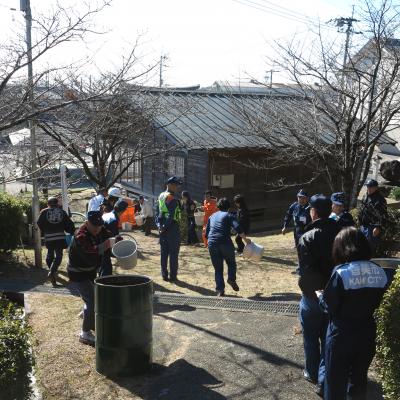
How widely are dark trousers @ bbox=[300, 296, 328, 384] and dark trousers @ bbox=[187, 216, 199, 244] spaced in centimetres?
880

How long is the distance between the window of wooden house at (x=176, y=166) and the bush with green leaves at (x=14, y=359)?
14.1 m

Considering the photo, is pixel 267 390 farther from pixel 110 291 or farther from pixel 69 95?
pixel 69 95

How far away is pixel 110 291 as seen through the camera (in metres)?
4.72

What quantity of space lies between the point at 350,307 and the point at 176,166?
14.9 m

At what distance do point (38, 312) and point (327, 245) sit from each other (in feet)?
13.6

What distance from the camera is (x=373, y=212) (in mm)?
8336

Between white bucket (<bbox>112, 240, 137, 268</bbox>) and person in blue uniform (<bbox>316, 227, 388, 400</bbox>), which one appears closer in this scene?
person in blue uniform (<bbox>316, 227, 388, 400</bbox>)

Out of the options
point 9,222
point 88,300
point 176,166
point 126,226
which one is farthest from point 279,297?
point 176,166

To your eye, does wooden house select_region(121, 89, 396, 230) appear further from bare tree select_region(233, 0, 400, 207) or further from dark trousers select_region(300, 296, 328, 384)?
dark trousers select_region(300, 296, 328, 384)

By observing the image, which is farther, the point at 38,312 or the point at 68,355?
the point at 38,312

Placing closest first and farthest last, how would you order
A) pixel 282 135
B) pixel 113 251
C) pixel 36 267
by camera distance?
1. pixel 113 251
2. pixel 36 267
3. pixel 282 135

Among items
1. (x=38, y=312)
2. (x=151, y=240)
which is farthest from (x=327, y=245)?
(x=151, y=240)

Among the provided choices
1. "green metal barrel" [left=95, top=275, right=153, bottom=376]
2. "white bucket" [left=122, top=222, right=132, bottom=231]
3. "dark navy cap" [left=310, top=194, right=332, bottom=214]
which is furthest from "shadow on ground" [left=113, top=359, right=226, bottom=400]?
"white bucket" [left=122, top=222, right=132, bottom=231]

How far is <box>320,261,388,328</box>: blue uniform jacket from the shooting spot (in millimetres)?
3523
